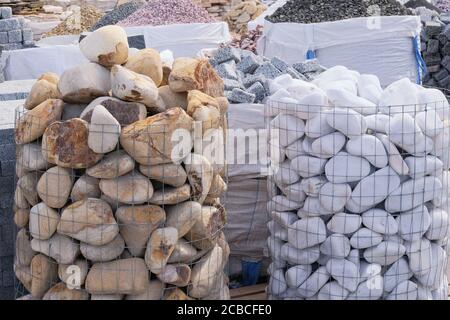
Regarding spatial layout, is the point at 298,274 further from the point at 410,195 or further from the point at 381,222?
the point at 410,195

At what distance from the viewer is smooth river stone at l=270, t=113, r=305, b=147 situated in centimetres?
275

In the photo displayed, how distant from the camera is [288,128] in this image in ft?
9.05

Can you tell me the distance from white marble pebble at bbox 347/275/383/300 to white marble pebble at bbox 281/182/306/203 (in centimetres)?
41

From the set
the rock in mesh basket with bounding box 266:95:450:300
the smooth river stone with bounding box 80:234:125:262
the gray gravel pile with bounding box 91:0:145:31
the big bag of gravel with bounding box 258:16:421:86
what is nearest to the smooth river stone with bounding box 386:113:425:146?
the rock in mesh basket with bounding box 266:95:450:300

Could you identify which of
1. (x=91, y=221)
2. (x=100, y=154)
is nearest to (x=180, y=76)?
(x=100, y=154)

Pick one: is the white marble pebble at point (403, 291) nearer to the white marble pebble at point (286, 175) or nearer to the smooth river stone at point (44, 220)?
the white marble pebble at point (286, 175)

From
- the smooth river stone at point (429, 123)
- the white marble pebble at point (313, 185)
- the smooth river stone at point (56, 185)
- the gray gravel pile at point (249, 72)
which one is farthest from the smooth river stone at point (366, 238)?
the smooth river stone at point (56, 185)

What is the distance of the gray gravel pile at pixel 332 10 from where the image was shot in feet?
20.4

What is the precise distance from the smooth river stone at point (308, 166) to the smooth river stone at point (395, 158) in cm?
25

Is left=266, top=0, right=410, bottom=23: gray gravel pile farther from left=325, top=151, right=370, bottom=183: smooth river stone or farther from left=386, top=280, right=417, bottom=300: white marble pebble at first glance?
left=386, top=280, right=417, bottom=300: white marble pebble

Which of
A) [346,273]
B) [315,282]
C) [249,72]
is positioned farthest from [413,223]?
[249,72]

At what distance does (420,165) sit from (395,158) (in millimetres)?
112
